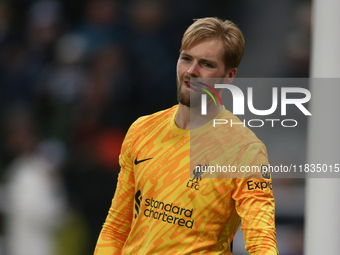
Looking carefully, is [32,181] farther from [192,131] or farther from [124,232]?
[192,131]

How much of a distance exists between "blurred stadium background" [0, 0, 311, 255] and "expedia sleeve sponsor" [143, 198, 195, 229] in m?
1.14

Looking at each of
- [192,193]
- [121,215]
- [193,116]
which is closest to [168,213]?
[192,193]

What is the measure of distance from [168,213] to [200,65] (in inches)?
26.0

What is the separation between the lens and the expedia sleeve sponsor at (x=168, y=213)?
1763 mm

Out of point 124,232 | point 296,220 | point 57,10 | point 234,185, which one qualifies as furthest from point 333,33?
point 57,10

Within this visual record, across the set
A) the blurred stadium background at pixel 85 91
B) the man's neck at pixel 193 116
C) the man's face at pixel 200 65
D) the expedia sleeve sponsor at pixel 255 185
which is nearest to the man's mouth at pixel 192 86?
the man's face at pixel 200 65

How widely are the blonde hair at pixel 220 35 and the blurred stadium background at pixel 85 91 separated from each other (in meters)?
0.93

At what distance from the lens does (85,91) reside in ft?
10.5

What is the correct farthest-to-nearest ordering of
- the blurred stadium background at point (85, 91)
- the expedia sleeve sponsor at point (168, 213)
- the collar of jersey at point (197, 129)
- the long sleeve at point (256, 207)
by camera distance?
the blurred stadium background at point (85, 91), the collar of jersey at point (197, 129), the expedia sleeve sponsor at point (168, 213), the long sleeve at point (256, 207)

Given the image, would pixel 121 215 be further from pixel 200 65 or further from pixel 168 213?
pixel 200 65

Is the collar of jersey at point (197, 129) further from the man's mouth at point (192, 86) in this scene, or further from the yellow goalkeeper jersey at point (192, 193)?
the man's mouth at point (192, 86)

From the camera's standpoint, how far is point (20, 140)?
10.8 feet

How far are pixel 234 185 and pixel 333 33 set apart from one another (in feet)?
5.01

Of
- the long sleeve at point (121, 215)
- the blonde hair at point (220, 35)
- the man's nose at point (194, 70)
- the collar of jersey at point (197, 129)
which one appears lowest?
the long sleeve at point (121, 215)
